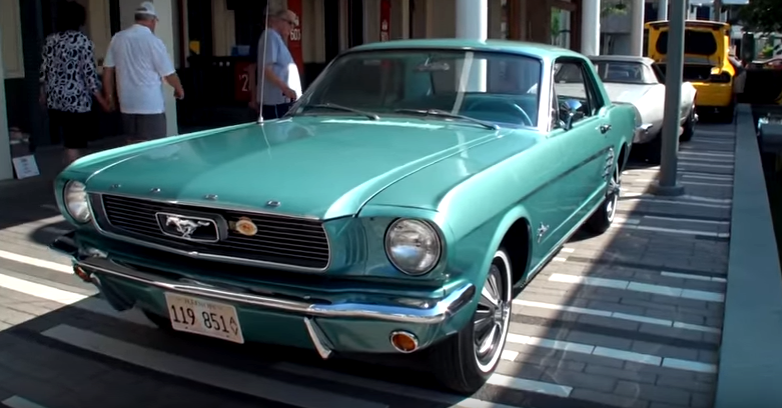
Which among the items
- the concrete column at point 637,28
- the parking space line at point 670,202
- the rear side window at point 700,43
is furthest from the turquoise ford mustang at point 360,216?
the concrete column at point 637,28

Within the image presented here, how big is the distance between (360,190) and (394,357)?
1.18 meters

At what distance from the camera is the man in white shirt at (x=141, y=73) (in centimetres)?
715

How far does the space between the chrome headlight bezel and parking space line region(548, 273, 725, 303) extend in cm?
313

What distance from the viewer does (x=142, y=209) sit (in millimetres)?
3803

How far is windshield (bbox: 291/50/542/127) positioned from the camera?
4.98 m

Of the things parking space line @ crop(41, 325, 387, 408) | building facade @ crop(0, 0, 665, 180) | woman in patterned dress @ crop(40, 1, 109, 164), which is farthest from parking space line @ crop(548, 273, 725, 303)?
building facade @ crop(0, 0, 665, 180)

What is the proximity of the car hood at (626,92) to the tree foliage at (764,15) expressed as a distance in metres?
6.97

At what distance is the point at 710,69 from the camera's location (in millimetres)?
16141

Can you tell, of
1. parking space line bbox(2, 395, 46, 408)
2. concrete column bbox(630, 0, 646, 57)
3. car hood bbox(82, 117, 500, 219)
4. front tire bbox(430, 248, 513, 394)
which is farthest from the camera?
concrete column bbox(630, 0, 646, 57)

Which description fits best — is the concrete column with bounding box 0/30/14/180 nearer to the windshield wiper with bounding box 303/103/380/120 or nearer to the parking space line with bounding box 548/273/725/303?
the windshield wiper with bounding box 303/103/380/120

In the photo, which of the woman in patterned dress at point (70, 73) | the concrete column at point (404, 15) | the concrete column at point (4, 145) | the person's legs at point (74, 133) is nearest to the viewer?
the woman in patterned dress at point (70, 73)

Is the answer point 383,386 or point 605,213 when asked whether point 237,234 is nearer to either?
point 383,386

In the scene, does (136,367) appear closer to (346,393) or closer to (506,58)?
(346,393)

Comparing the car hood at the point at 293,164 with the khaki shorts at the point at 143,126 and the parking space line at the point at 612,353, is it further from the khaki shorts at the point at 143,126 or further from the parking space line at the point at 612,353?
the khaki shorts at the point at 143,126
